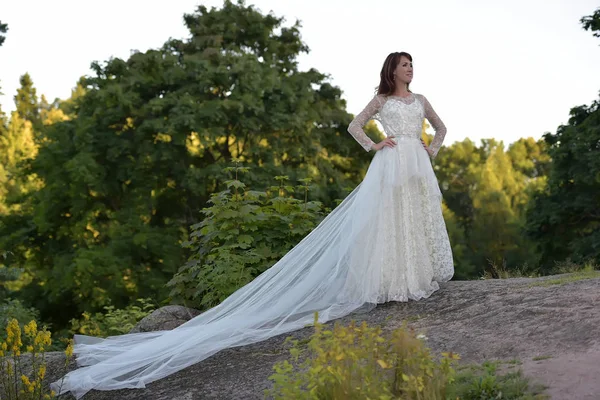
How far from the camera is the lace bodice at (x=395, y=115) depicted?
23.6 feet

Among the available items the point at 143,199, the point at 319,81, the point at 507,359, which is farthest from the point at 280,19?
the point at 507,359

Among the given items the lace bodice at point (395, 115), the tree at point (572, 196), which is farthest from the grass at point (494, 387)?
the tree at point (572, 196)

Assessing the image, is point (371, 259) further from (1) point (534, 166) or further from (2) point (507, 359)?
(1) point (534, 166)

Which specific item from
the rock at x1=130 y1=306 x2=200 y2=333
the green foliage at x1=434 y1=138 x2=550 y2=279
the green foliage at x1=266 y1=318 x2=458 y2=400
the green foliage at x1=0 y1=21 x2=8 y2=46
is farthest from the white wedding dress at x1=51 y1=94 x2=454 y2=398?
the green foliage at x1=434 y1=138 x2=550 y2=279

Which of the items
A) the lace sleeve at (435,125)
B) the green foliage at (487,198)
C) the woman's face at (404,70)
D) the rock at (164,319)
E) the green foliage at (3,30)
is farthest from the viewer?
the green foliage at (487,198)

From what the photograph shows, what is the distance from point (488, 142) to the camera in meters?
47.1

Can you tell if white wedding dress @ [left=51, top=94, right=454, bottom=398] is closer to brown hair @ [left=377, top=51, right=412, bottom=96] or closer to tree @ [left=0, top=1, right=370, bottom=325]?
brown hair @ [left=377, top=51, right=412, bottom=96]

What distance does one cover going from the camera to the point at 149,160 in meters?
22.2

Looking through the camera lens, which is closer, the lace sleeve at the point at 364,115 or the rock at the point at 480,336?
the rock at the point at 480,336

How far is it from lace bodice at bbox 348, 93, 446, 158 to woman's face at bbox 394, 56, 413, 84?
0.64 ft

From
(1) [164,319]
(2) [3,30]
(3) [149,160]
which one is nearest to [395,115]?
(1) [164,319]

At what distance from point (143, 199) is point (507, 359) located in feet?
60.6

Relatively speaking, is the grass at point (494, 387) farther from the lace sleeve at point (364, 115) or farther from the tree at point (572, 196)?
the tree at point (572, 196)

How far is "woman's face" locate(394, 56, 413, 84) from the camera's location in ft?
23.5
